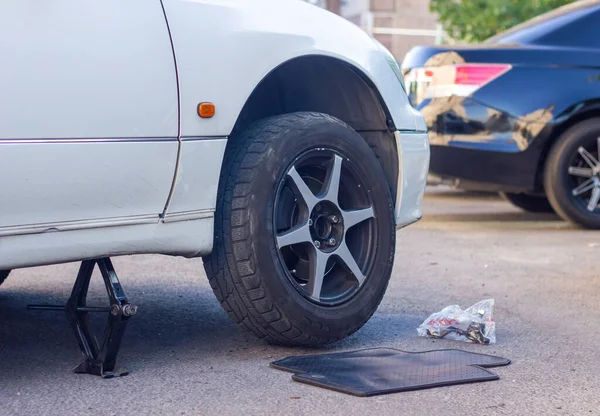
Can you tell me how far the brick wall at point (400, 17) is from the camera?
29469 millimetres

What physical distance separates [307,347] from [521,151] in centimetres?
426

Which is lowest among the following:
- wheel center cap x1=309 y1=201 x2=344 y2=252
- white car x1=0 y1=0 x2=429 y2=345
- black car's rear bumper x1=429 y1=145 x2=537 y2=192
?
black car's rear bumper x1=429 y1=145 x2=537 y2=192

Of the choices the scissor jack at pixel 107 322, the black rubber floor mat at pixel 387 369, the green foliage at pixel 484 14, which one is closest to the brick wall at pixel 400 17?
the green foliage at pixel 484 14

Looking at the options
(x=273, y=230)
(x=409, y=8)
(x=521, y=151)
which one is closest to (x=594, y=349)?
(x=273, y=230)

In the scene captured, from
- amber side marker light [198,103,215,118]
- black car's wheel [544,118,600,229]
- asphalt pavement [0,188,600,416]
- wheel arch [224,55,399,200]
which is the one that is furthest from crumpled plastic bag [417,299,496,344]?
black car's wheel [544,118,600,229]

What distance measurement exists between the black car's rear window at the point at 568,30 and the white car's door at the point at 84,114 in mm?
5133

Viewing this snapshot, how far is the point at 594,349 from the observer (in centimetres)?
400

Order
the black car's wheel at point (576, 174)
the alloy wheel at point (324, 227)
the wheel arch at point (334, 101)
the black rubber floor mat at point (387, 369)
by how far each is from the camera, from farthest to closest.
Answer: the black car's wheel at point (576, 174) → the wheel arch at point (334, 101) → the alloy wheel at point (324, 227) → the black rubber floor mat at point (387, 369)

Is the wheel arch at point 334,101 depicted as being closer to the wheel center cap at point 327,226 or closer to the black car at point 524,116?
the wheel center cap at point 327,226

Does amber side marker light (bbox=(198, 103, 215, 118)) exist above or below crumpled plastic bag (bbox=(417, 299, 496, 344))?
above

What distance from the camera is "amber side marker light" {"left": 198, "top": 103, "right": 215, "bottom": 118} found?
3580 millimetres

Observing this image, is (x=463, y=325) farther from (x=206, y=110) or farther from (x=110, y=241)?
(x=110, y=241)

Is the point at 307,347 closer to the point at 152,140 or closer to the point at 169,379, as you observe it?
the point at 169,379

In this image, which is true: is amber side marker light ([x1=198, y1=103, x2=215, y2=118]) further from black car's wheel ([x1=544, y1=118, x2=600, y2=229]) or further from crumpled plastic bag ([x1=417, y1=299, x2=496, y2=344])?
black car's wheel ([x1=544, y1=118, x2=600, y2=229])
